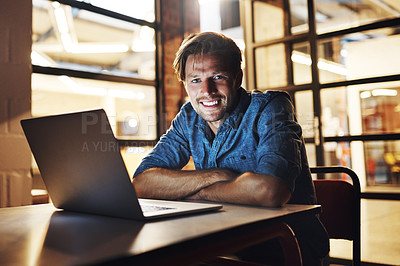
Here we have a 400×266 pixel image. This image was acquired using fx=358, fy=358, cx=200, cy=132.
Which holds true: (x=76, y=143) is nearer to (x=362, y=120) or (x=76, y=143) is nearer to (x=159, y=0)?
(x=362, y=120)

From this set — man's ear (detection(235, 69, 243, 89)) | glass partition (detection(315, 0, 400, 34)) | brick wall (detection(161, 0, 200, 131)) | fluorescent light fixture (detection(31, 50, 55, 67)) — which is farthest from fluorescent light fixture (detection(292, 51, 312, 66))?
fluorescent light fixture (detection(31, 50, 55, 67))

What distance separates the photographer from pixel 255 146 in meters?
1.47

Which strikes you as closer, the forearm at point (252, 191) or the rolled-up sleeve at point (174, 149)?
the forearm at point (252, 191)

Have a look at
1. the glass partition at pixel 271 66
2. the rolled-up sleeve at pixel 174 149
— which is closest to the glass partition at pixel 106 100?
the glass partition at pixel 271 66

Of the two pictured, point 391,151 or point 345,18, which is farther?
point 345,18

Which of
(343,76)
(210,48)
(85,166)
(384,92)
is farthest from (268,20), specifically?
(85,166)

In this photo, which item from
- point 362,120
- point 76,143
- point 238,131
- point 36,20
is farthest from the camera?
point 362,120

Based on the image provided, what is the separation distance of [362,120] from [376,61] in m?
0.51

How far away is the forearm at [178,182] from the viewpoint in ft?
4.03

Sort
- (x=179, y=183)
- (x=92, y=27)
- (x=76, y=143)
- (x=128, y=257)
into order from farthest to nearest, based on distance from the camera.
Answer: (x=92, y=27), (x=179, y=183), (x=76, y=143), (x=128, y=257)

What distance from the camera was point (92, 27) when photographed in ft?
11.0

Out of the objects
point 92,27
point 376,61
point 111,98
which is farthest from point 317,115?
point 92,27

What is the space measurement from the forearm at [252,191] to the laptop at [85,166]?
0.22 m

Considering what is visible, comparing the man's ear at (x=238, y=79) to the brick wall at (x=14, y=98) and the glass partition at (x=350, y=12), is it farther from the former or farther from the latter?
the glass partition at (x=350, y=12)
